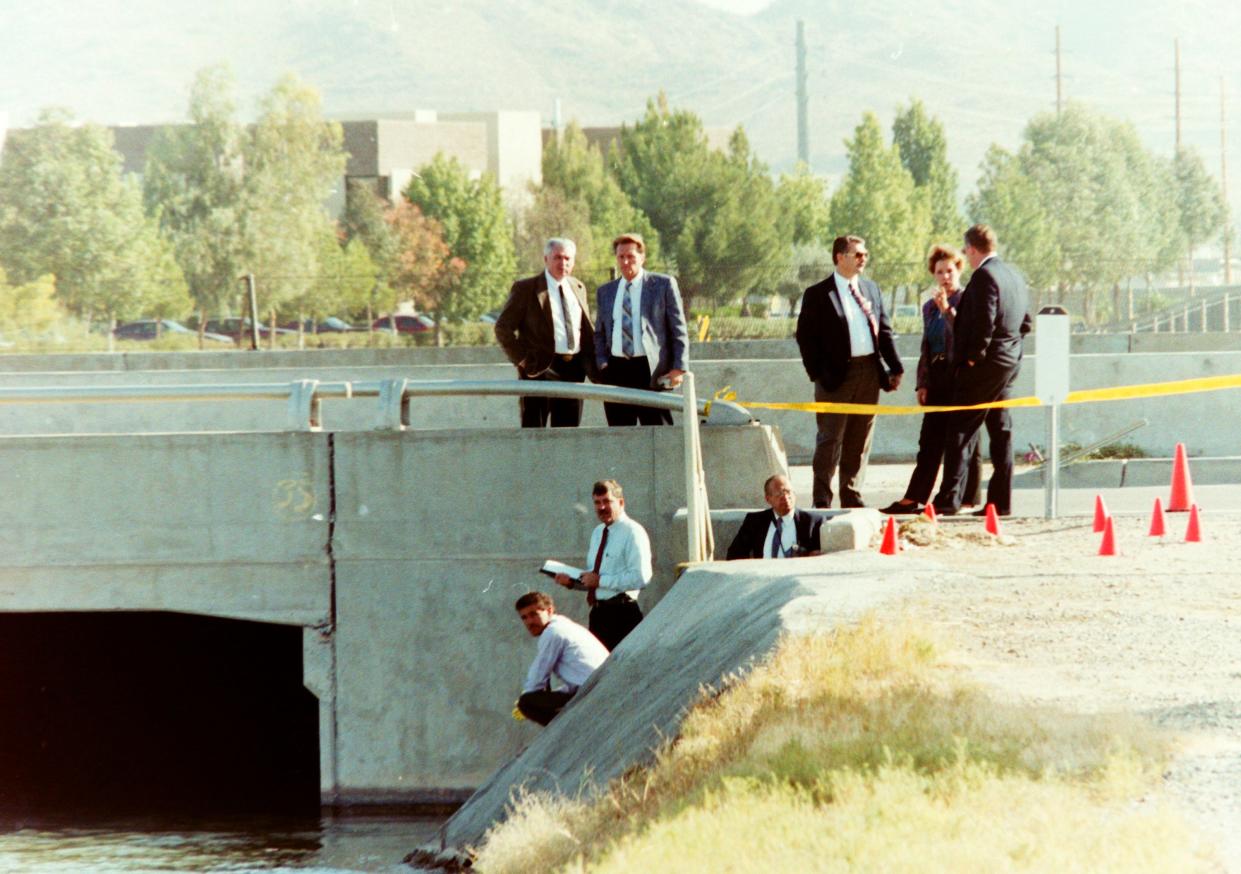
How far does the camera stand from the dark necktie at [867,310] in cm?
1256

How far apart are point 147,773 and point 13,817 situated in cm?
207

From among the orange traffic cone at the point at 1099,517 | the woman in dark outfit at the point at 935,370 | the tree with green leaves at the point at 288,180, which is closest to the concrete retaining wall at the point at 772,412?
the woman in dark outfit at the point at 935,370

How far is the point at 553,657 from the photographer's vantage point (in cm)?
1059

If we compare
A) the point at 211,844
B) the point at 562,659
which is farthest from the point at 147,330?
the point at 562,659

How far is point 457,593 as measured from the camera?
1271cm

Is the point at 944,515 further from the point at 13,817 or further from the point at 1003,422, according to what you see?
the point at 13,817

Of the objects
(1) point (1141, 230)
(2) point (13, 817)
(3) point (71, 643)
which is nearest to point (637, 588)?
(2) point (13, 817)

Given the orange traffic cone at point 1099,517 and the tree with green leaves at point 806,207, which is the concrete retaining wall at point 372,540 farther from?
the tree with green leaves at point 806,207

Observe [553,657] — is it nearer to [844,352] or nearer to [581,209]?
[844,352]

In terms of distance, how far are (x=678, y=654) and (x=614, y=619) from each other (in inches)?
87.0

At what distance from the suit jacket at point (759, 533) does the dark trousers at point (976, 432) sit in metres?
1.74

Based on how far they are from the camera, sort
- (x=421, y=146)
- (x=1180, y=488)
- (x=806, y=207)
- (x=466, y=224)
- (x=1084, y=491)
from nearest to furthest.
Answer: (x=1180, y=488)
(x=1084, y=491)
(x=466, y=224)
(x=806, y=207)
(x=421, y=146)

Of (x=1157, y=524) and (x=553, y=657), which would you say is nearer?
(x=553, y=657)

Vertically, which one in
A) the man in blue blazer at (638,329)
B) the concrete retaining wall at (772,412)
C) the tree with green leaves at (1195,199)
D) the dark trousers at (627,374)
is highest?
the tree with green leaves at (1195,199)
